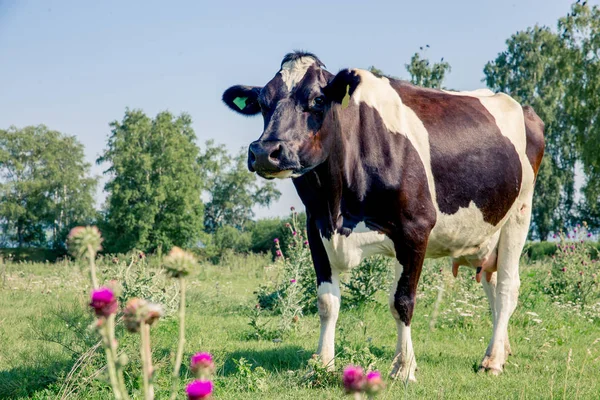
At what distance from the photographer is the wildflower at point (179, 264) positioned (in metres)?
1.60

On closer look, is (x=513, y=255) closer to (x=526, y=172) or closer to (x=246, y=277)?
(x=526, y=172)

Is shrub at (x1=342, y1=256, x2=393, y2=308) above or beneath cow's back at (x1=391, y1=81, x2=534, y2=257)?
beneath

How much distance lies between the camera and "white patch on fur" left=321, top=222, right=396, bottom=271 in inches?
186

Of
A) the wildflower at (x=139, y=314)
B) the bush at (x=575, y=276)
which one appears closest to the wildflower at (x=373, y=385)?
the wildflower at (x=139, y=314)

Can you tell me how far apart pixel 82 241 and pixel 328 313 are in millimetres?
3488

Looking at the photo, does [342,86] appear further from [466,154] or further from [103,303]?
[103,303]

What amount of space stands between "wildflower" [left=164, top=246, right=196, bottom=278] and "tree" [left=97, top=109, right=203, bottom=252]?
42836mm

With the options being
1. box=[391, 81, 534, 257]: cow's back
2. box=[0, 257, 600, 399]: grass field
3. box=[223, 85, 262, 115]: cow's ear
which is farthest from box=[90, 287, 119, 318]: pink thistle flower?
box=[223, 85, 262, 115]: cow's ear

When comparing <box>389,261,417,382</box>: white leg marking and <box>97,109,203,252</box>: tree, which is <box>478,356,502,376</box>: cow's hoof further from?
<box>97,109,203,252</box>: tree

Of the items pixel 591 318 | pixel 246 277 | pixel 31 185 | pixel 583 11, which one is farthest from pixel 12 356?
pixel 31 185

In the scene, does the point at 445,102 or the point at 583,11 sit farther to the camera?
the point at 583,11

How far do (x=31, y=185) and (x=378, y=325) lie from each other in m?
49.0

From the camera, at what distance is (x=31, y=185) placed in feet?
167

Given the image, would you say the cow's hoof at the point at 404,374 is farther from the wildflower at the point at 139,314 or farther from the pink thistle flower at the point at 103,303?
the pink thistle flower at the point at 103,303
